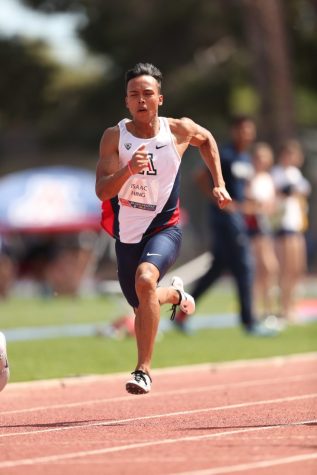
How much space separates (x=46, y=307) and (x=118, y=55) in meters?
17.4

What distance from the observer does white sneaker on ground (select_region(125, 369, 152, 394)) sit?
8555mm

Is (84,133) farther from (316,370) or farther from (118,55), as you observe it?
(316,370)

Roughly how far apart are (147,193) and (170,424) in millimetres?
1681

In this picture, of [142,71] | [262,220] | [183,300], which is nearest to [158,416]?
[183,300]

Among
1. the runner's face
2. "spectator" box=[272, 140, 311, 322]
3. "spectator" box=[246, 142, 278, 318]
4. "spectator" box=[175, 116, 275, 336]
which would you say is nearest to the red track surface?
the runner's face

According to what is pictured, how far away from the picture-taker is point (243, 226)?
15.7 m

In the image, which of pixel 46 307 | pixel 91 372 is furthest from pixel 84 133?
pixel 91 372

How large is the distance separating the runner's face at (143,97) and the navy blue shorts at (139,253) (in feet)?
2.68

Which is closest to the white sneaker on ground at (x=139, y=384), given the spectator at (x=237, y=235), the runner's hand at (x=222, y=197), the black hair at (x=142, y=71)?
the runner's hand at (x=222, y=197)

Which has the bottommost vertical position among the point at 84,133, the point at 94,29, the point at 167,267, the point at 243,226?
the point at 84,133

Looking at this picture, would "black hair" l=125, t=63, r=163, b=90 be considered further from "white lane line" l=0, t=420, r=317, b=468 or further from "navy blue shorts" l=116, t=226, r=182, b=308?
"white lane line" l=0, t=420, r=317, b=468

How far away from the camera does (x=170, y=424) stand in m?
8.09

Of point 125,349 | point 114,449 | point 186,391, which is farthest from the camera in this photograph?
point 125,349

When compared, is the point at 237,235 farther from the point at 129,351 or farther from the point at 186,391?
the point at 186,391
